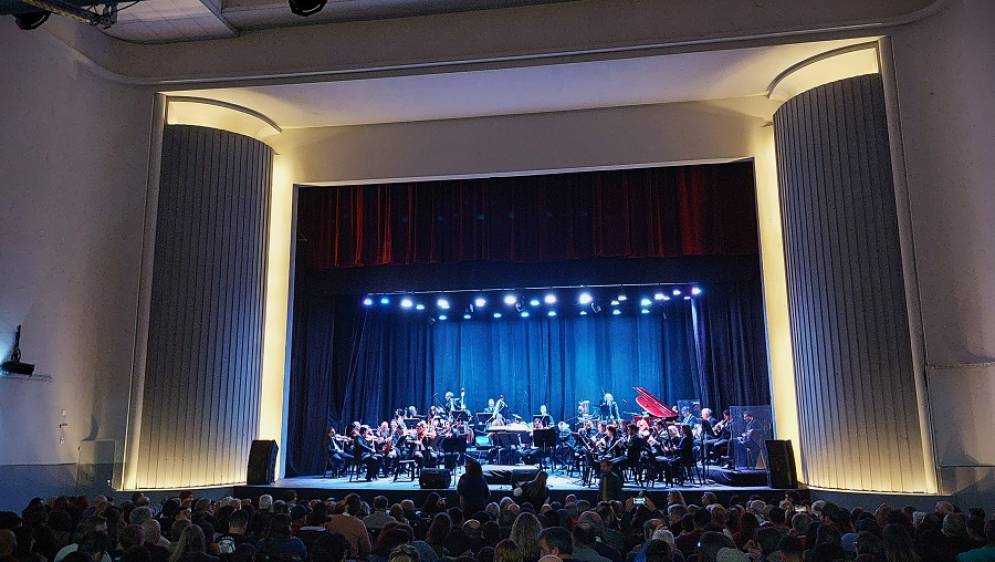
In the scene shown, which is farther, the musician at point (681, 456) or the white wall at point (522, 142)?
the white wall at point (522, 142)

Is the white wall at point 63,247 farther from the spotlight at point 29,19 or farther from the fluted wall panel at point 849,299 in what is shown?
the fluted wall panel at point 849,299

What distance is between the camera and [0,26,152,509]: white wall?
9625 millimetres

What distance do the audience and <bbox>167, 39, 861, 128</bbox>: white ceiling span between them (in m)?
6.70

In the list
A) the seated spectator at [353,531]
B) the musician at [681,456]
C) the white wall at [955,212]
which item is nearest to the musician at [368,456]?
the musician at [681,456]

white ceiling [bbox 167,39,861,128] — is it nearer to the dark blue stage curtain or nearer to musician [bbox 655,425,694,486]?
the dark blue stage curtain

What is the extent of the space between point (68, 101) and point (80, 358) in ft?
12.0

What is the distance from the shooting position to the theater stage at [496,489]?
415 inches

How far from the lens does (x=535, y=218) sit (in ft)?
44.9

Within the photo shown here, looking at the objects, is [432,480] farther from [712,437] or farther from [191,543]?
[191,543]

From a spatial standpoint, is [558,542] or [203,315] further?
[203,315]

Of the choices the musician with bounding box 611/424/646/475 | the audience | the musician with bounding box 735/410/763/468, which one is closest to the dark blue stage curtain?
the musician with bounding box 735/410/763/468

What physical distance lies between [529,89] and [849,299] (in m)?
5.72

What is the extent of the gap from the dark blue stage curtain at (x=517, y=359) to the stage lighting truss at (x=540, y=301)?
183mm

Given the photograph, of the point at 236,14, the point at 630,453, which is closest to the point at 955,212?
the point at 630,453
